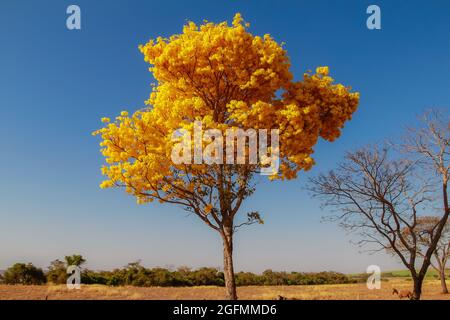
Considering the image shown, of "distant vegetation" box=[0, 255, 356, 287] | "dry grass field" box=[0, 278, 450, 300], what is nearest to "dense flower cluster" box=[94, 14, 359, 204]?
"dry grass field" box=[0, 278, 450, 300]

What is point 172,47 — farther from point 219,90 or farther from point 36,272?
point 36,272

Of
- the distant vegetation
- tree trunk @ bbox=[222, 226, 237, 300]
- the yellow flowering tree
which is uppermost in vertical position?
the yellow flowering tree

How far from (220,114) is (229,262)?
616 cm

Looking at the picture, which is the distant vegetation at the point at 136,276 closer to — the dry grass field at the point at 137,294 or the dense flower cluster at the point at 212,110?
the dry grass field at the point at 137,294

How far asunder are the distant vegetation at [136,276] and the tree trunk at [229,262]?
25299 mm

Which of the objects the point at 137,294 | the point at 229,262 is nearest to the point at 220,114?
the point at 229,262

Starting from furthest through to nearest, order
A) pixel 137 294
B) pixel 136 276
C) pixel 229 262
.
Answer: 1. pixel 136 276
2. pixel 137 294
3. pixel 229 262

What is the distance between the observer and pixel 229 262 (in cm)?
1692

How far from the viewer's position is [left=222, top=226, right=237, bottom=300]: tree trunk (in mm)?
16766

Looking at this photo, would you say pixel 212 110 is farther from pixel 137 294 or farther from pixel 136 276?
pixel 136 276

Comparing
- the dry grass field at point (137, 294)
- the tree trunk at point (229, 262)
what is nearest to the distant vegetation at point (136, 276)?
the dry grass field at point (137, 294)

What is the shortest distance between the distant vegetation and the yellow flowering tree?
25.6 metres

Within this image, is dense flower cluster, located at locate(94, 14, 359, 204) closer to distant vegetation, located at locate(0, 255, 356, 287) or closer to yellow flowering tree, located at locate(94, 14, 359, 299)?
yellow flowering tree, located at locate(94, 14, 359, 299)
